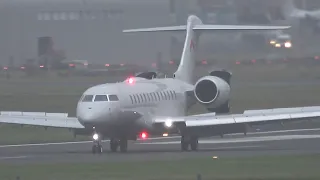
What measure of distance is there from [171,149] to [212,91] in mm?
2560

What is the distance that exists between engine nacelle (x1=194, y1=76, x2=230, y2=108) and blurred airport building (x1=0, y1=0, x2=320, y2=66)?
13.4m

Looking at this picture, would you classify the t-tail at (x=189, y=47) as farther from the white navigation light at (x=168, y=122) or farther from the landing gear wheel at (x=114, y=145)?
the landing gear wheel at (x=114, y=145)

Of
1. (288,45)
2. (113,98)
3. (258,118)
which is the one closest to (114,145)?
(113,98)

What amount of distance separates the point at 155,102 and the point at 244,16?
658 inches

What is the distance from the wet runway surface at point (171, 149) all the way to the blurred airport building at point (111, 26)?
32.3 ft

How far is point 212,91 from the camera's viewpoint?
35.4 m

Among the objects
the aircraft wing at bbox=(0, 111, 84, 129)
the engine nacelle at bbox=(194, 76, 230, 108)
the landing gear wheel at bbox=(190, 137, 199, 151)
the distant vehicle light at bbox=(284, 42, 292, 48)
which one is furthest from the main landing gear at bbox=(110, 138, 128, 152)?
the distant vehicle light at bbox=(284, 42, 292, 48)

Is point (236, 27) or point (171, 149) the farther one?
point (236, 27)

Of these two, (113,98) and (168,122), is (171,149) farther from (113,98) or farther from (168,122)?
(113,98)

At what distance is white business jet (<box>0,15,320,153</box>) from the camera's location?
32.0m

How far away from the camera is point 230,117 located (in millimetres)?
32656

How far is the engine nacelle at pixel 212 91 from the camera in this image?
35344mm

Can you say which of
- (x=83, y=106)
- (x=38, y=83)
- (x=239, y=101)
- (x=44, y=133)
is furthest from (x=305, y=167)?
(x=38, y=83)

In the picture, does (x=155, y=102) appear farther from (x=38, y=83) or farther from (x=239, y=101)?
(x=38, y=83)
